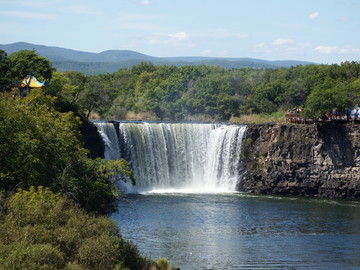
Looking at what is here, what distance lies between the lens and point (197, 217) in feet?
164

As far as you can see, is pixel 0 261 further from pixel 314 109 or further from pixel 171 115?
pixel 171 115

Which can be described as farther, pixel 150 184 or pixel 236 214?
pixel 150 184

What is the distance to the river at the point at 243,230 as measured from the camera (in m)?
38.5

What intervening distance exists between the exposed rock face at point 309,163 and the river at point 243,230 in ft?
9.86

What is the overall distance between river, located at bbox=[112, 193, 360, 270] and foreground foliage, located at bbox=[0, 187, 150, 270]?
7.50 metres

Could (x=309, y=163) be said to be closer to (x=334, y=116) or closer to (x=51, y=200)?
(x=334, y=116)

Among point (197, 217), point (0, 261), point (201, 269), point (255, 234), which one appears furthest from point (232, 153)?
point (0, 261)

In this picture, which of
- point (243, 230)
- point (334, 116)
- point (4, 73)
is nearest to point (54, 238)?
point (243, 230)

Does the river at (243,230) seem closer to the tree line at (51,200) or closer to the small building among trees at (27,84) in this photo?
the tree line at (51,200)

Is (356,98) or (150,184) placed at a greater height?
(356,98)

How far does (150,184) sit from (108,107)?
2703 centimetres

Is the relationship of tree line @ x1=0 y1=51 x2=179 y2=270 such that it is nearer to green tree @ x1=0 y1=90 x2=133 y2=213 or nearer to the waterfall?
green tree @ x1=0 y1=90 x2=133 y2=213

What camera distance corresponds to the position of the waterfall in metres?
66.4

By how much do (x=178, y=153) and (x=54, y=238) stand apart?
137 feet
